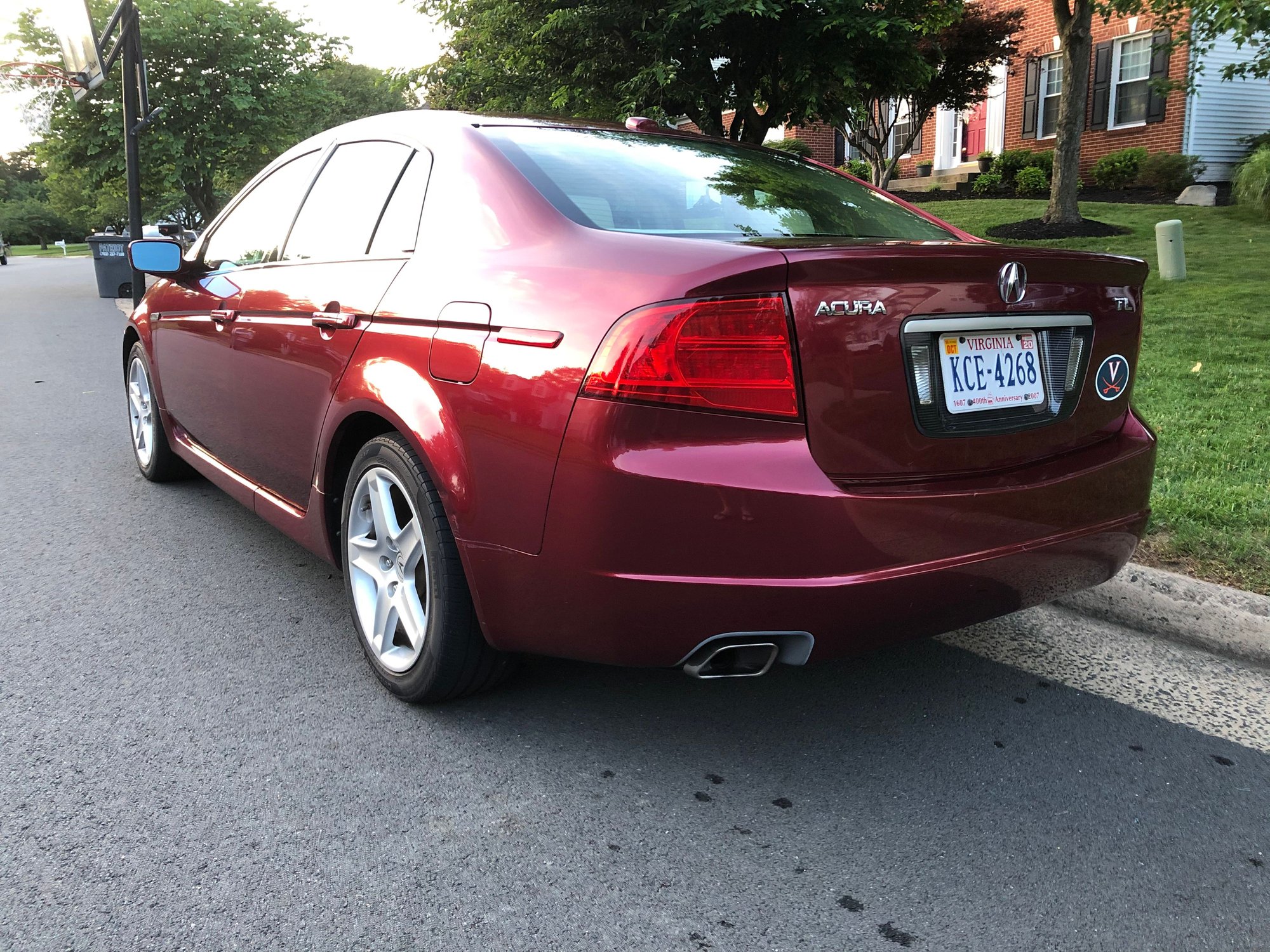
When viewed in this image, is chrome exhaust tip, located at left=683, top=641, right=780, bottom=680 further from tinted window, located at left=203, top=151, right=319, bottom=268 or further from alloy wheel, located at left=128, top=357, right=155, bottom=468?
alloy wheel, located at left=128, top=357, right=155, bottom=468

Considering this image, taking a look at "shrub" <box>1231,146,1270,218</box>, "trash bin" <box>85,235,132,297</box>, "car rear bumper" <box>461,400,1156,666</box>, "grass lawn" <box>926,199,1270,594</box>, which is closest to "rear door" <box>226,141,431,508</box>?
"car rear bumper" <box>461,400,1156,666</box>

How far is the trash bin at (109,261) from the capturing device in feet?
61.8

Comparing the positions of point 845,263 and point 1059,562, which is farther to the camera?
point 1059,562

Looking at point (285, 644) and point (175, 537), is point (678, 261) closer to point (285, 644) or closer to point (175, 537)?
point (285, 644)

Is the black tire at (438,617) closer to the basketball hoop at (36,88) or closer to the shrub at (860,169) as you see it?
the basketball hoop at (36,88)

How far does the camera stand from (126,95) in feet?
43.0

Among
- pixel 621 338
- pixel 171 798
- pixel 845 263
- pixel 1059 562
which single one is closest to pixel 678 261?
pixel 621 338

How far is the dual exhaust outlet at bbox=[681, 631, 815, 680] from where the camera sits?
2.27 metres

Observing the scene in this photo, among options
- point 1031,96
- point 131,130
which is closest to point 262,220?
point 131,130

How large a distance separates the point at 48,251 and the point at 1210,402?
83396 millimetres

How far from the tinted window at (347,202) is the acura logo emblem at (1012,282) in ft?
5.77

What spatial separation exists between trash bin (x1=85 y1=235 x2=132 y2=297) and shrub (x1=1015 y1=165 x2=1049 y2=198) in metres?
16.2

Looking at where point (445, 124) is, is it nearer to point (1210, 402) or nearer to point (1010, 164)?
point (1210, 402)

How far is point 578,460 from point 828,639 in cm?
66
